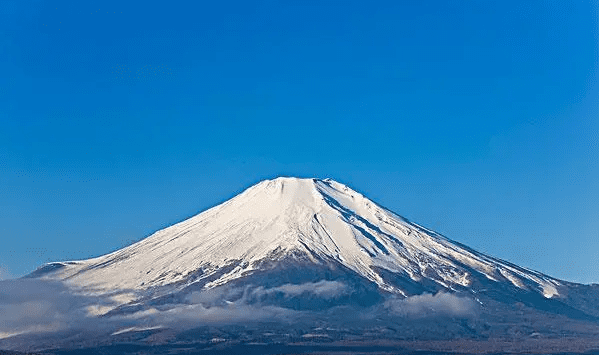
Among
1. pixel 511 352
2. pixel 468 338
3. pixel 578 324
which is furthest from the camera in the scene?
pixel 578 324

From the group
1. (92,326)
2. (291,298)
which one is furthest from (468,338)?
(92,326)

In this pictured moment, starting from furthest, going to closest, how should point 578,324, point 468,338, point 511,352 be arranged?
point 578,324 < point 468,338 < point 511,352

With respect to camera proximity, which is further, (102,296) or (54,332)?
(102,296)

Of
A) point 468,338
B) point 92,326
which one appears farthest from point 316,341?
point 92,326

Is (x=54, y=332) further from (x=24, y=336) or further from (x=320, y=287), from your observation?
(x=320, y=287)

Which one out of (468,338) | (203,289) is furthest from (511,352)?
(203,289)

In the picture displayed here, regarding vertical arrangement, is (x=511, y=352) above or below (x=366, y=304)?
below

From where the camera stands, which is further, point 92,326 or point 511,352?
point 92,326

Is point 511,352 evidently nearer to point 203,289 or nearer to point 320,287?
point 320,287

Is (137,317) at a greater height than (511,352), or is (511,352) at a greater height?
(137,317)
